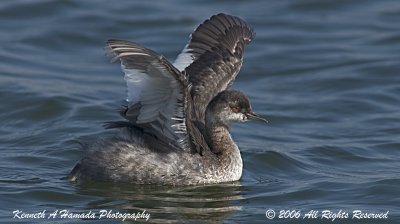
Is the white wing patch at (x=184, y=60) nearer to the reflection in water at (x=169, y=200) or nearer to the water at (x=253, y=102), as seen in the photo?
the water at (x=253, y=102)

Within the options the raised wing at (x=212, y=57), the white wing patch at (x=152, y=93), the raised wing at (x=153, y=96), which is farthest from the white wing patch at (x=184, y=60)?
the white wing patch at (x=152, y=93)

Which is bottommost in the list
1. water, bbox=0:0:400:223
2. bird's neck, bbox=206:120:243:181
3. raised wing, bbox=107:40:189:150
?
water, bbox=0:0:400:223

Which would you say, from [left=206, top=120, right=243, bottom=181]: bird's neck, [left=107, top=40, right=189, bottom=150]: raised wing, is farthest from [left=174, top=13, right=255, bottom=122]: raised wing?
[left=107, top=40, right=189, bottom=150]: raised wing

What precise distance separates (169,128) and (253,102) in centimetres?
462

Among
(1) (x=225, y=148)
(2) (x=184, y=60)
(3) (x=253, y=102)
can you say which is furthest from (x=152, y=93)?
(3) (x=253, y=102)

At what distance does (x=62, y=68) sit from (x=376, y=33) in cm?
529

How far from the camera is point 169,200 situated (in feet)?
35.1

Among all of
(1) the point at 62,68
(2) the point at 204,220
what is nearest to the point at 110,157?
(2) the point at 204,220

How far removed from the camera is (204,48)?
12180 millimetres

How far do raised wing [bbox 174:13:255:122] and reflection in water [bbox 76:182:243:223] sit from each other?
97 cm

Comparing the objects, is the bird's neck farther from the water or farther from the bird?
the water

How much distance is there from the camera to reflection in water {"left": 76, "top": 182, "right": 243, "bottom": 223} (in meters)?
10.2

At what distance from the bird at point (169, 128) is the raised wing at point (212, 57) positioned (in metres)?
0.01

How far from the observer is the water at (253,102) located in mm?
10781
